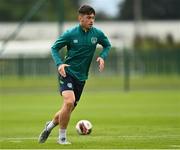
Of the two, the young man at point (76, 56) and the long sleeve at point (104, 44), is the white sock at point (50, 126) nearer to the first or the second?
the young man at point (76, 56)

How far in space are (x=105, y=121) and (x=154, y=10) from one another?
49.6m

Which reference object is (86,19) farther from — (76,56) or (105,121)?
(105,121)

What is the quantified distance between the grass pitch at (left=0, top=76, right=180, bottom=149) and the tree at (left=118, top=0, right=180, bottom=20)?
2760cm

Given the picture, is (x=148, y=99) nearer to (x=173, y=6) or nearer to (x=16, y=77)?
(x=16, y=77)

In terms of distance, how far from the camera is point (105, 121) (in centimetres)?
2225

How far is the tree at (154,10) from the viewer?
68250 mm

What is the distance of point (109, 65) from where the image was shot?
155 feet

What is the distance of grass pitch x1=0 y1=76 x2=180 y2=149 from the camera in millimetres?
14336

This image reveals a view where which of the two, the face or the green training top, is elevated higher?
the face

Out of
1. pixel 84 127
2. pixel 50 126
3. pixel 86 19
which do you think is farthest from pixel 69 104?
pixel 84 127

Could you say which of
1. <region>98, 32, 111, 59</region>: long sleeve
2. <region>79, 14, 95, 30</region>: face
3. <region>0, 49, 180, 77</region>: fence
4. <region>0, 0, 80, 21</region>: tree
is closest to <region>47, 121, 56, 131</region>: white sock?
<region>98, 32, 111, 59</region>: long sleeve

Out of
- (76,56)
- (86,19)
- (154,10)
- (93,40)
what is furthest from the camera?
(154,10)

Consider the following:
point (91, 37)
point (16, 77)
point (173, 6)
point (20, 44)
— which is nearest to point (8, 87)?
point (16, 77)

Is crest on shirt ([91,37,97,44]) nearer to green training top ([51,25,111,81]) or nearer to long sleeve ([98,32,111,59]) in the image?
green training top ([51,25,111,81])
